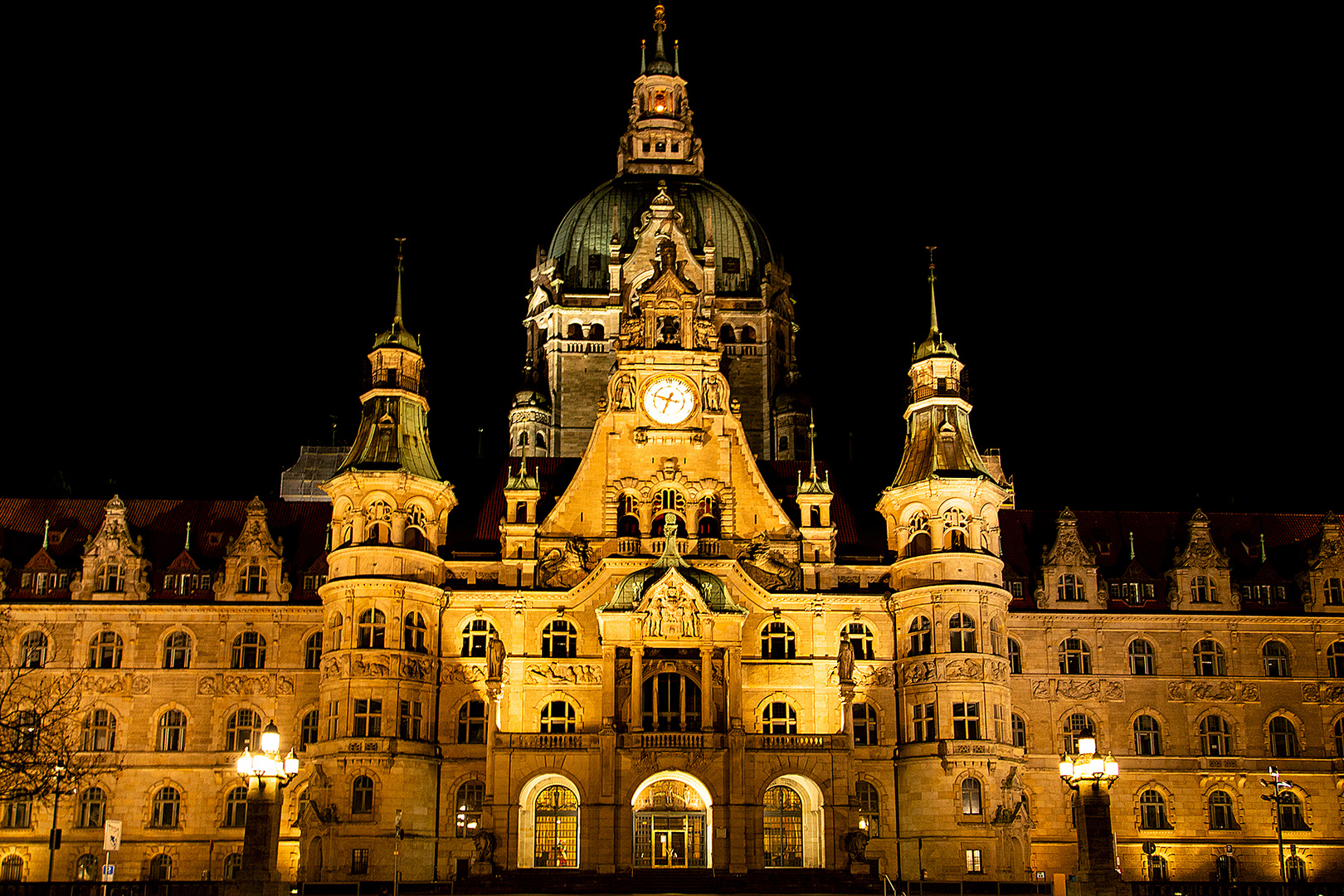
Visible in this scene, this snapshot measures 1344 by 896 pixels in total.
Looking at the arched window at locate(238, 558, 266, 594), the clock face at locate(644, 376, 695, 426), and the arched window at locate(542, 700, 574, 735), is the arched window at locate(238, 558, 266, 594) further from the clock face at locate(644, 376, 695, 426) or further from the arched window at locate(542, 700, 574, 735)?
the clock face at locate(644, 376, 695, 426)

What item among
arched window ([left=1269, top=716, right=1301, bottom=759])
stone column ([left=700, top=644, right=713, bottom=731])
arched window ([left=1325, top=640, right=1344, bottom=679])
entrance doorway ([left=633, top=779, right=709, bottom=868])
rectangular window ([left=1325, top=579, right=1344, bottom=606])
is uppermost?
rectangular window ([left=1325, top=579, right=1344, bottom=606])

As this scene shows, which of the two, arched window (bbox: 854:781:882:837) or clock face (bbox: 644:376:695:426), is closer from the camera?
arched window (bbox: 854:781:882:837)

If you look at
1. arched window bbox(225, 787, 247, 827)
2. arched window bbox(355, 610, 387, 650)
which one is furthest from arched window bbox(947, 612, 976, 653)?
arched window bbox(225, 787, 247, 827)

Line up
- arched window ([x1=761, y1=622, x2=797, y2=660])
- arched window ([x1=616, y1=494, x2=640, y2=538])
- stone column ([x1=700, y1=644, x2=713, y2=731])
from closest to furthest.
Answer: stone column ([x1=700, y1=644, x2=713, y2=731])
arched window ([x1=761, y1=622, x2=797, y2=660])
arched window ([x1=616, y1=494, x2=640, y2=538])

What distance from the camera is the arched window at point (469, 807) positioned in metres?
68.6

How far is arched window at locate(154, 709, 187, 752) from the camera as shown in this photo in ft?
236

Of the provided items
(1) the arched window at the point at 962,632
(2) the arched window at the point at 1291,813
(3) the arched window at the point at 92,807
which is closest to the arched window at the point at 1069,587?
(1) the arched window at the point at 962,632

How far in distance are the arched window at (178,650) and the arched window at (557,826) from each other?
17772 mm

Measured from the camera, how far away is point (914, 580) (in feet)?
237

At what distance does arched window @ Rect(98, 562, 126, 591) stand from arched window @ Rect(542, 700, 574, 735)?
20394mm

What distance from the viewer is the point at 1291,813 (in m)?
72.9

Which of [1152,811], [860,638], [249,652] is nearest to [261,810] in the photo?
[249,652]

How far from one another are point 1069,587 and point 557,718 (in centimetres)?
2454

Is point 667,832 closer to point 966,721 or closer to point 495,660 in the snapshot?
point 495,660
